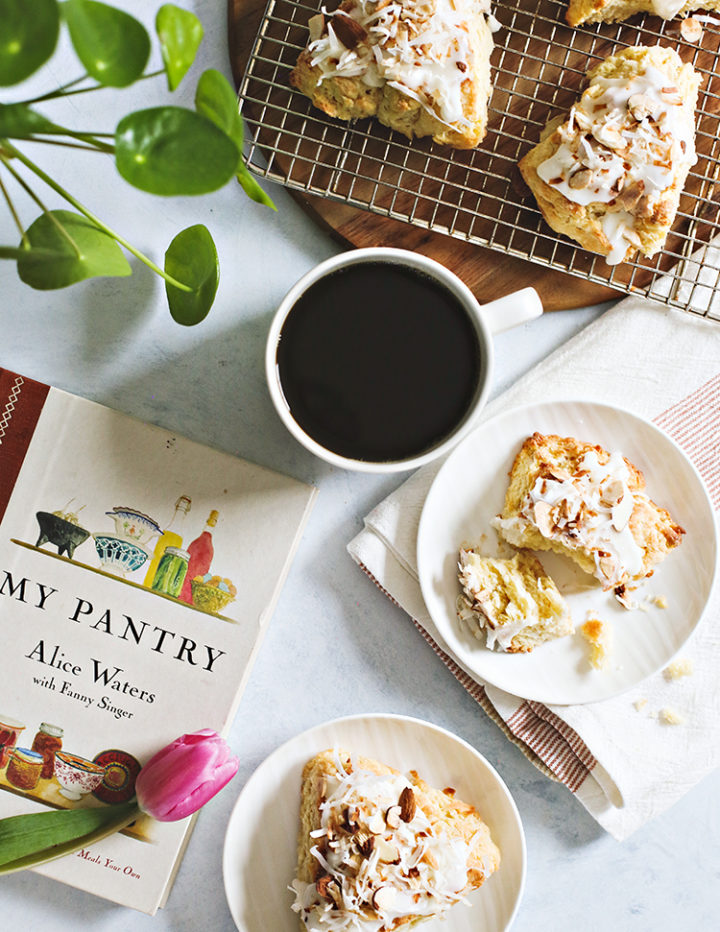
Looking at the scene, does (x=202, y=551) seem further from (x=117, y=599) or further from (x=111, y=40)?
(x=111, y=40)

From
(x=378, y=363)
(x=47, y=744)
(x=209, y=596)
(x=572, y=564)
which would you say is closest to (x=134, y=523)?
(x=209, y=596)

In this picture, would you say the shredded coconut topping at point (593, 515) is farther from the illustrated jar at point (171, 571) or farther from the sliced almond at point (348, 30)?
the sliced almond at point (348, 30)

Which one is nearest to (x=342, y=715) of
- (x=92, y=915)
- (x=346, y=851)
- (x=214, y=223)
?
(x=346, y=851)

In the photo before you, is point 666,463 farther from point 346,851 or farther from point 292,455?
point 346,851

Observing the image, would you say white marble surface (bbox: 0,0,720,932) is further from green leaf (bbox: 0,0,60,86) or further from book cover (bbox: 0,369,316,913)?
green leaf (bbox: 0,0,60,86)

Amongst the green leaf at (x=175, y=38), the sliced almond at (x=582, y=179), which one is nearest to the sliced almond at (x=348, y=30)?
the sliced almond at (x=582, y=179)
